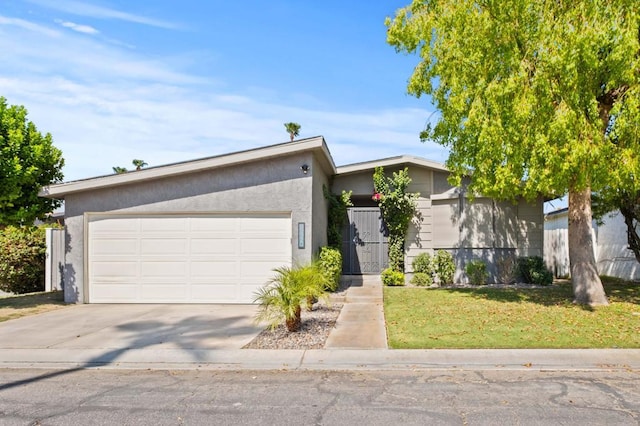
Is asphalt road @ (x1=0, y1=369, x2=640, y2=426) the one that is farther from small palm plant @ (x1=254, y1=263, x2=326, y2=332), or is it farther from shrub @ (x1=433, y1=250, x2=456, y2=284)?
shrub @ (x1=433, y1=250, x2=456, y2=284)

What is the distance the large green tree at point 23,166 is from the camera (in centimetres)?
1017

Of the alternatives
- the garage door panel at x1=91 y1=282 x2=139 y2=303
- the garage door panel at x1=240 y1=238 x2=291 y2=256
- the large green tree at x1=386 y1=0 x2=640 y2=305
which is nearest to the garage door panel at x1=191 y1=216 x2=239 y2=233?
the garage door panel at x1=240 y1=238 x2=291 y2=256

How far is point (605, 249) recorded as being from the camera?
55.1 feet

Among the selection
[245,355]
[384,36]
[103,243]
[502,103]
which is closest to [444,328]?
[245,355]

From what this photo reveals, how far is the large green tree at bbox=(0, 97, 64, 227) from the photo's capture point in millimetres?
10172

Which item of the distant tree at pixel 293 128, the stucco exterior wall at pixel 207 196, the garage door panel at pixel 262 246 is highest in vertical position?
the distant tree at pixel 293 128

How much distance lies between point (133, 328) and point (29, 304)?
493 centimetres

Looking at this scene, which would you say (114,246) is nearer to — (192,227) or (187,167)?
(192,227)

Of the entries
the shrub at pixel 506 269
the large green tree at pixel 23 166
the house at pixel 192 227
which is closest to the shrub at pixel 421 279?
the shrub at pixel 506 269

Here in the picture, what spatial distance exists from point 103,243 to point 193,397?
771cm

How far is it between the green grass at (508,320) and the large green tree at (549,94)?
4.01ft

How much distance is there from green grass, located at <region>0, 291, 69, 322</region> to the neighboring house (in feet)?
52.2

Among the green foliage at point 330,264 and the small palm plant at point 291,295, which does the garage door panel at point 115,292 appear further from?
the small palm plant at point 291,295

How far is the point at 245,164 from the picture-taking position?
11031 mm
